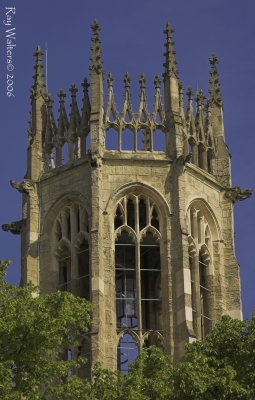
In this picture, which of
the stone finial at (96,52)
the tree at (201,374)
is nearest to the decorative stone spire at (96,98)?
the stone finial at (96,52)

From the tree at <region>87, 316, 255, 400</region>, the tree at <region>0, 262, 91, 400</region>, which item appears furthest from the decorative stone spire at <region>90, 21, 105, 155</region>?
the tree at <region>0, 262, 91, 400</region>

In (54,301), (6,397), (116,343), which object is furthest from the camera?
(116,343)

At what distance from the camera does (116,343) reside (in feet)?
182

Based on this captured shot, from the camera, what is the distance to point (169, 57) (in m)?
60.8

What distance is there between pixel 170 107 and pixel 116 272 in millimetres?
5221

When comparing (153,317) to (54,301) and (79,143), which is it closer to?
(79,143)

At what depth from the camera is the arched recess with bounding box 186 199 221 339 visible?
57094 millimetres

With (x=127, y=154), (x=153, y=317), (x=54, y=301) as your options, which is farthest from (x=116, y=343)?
(x=54, y=301)

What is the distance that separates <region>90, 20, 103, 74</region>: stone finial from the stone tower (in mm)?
29

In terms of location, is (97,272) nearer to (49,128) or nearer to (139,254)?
(139,254)

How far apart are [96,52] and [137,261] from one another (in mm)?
6782

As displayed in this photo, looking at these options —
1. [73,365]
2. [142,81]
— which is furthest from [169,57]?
[73,365]

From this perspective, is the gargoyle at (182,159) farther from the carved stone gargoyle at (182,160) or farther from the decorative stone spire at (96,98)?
the decorative stone spire at (96,98)

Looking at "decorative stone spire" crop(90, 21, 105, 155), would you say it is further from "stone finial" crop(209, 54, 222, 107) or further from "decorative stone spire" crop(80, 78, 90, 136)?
"stone finial" crop(209, 54, 222, 107)
